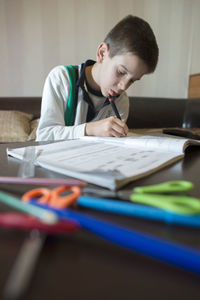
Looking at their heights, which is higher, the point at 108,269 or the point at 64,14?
the point at 64,14

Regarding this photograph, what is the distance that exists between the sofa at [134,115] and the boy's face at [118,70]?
65cm

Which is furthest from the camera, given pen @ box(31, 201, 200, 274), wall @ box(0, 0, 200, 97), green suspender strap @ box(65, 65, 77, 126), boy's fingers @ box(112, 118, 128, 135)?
wall @ box(0, 0, 200, 97)

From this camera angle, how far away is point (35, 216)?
0.17 meters

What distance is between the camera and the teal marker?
0.16m

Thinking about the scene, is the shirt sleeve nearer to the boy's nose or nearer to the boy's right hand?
the boy's right hand

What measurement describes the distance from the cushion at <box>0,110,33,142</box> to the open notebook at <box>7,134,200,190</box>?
0.92 m

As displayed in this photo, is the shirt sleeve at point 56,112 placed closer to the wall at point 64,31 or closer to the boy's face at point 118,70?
the boy's face at point 118,70

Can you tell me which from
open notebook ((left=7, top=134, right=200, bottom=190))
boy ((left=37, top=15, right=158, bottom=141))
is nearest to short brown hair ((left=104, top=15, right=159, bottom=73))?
boy ((left=37, top=15, right=158, bottom=141))

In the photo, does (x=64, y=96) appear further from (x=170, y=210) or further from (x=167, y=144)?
(x=170, y=210)

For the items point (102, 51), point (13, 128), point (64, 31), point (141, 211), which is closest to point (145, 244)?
point (141, 211)

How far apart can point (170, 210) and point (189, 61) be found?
2383 millimetres

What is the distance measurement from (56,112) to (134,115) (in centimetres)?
105

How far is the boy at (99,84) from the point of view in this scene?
69 centimetres

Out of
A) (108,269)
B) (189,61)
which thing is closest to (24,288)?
(108,269)
